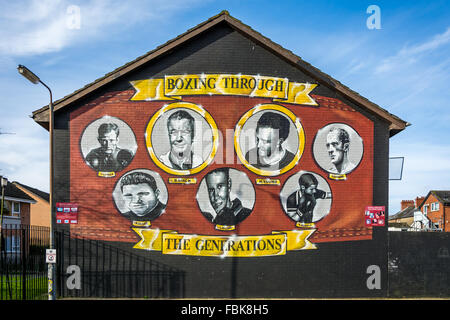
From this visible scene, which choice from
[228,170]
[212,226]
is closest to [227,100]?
[228,170]

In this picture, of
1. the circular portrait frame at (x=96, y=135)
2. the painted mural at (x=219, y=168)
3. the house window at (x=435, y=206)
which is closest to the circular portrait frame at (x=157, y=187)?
the painted mural at (x=219, y=168)

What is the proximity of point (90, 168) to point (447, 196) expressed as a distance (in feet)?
144

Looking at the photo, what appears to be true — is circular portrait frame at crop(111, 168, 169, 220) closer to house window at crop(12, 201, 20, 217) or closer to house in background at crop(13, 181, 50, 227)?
house window at crop(12, 201, 20, 217)

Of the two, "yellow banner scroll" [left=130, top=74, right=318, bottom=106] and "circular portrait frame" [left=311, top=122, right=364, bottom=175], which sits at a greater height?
"yellow banner scroll" [left=130, top=74, right=318, bottom=106]

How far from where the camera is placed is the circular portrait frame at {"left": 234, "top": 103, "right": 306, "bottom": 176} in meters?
14.1

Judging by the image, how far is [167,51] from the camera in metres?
14.1

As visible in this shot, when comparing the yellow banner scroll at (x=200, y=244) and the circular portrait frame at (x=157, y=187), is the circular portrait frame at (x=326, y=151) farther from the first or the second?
the circular portrait frame at (x=157, y=187)

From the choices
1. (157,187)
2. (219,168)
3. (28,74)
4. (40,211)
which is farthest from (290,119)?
(40,211)

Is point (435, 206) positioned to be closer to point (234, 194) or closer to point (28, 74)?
point (234, 194)

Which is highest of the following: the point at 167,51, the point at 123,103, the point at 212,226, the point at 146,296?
the point at 167,51

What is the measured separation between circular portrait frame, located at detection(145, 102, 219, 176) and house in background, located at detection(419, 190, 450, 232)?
34.9m

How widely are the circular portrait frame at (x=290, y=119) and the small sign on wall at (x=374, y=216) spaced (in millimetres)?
3678

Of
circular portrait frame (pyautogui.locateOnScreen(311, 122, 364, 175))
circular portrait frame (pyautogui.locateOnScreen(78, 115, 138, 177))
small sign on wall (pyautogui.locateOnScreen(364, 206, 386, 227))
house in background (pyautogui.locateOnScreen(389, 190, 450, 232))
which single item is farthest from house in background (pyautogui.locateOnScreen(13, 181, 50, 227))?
small sign on wall (pyautogui.locateOnScreen(364, 206, 386, 227))

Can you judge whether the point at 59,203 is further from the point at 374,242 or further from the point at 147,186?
the point at 374,242
